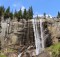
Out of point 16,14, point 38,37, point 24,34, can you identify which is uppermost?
point 16,14

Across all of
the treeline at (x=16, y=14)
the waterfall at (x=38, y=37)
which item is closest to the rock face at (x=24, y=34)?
the waterfall at (x=38, y=37)

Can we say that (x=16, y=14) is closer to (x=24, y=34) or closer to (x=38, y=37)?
(x=24, y=34)

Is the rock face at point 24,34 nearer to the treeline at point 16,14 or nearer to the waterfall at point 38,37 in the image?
the waterfall at point 38,37

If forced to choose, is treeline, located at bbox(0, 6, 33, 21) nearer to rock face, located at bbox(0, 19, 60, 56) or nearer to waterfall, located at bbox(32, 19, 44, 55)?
rock face, located at bbox(0, 19, 60, 56)

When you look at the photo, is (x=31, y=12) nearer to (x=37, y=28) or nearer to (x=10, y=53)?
(x=37, y=28)

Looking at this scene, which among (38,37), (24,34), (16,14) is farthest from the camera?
(16,14)

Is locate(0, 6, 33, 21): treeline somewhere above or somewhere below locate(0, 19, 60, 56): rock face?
above

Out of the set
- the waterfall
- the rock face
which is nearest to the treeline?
the rock face

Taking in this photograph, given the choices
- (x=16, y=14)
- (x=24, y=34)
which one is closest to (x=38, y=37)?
(x=24, y=34)

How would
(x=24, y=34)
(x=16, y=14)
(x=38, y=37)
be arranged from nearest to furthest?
(x=38, y=37)
(x=24, y=34)
(x=16, y=14)

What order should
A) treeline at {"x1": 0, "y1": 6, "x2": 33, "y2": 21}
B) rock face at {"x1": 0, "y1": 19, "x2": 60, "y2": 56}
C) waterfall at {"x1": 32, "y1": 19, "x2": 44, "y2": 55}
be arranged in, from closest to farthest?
rock face at {"x1": 0, "y1": 19, "x2": 60, "y2": 56}
waterfall at {"x1": 32, "y1": 19, "x2": 44, "y2": 55}
treeline at {"x1": 0, "y1": 6, "x2": 33, "y2": 21}

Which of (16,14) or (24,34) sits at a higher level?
(16,14)

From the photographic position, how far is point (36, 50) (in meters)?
53.8

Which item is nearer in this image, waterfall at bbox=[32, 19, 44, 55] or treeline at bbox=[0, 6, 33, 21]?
waterfall at bbox=[32, 19, 44, 55]
